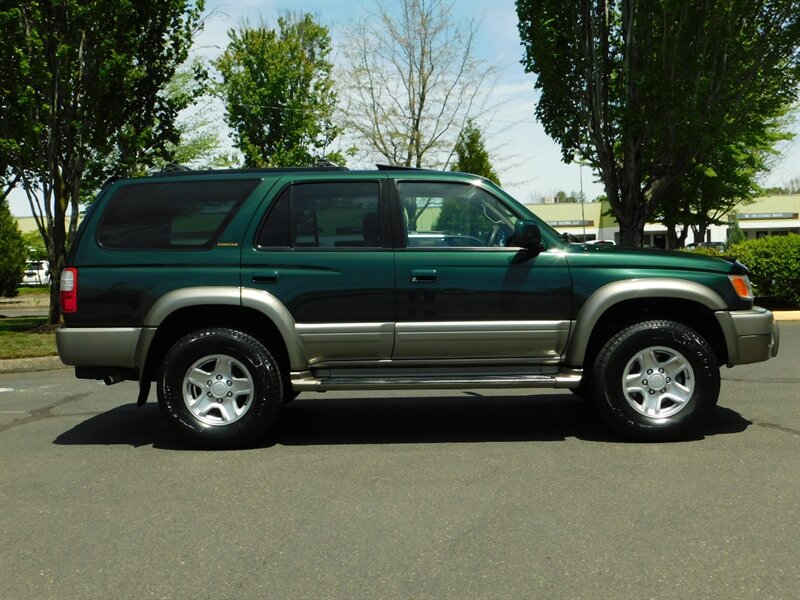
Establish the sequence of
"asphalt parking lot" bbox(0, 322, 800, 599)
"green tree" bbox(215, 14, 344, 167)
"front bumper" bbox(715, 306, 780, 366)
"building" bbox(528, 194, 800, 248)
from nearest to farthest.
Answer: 1. "asphalt parking lot" bbox(0, 322, 800, 599)
2. "front bumper" bbox(715, 306, 780, 366)
3. "green tree" bbox(215, 14, 344, 167)
4. "building" bbox(528, 194, 800, 248)

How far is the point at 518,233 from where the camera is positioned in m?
5.60

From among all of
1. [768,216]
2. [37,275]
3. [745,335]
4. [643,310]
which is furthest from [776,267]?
[768,216]

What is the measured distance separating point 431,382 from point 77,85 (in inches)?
457

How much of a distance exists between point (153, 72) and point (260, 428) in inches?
467

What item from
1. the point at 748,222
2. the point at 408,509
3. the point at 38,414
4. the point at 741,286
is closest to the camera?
the point at 408,509

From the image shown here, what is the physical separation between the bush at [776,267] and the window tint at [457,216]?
1156 cm

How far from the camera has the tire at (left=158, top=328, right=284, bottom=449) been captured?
5.62 metres

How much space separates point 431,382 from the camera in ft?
18.4

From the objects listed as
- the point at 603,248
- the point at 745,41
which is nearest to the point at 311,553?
the point at 603,248

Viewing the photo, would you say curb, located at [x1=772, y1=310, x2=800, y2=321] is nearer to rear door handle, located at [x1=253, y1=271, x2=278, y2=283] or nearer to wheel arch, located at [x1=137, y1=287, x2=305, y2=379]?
wheel arch, located at [x1=137, y1=287, x2=305, y2=379]

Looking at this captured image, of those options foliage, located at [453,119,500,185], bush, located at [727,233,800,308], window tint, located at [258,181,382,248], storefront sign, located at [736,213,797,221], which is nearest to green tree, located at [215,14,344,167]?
foliage, located at [453,119,500,185]

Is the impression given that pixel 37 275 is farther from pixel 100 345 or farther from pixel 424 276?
pixel 424 276

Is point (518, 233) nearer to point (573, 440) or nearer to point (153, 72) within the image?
point (573, 440)

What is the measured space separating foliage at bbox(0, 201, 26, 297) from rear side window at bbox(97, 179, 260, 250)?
27.5m
